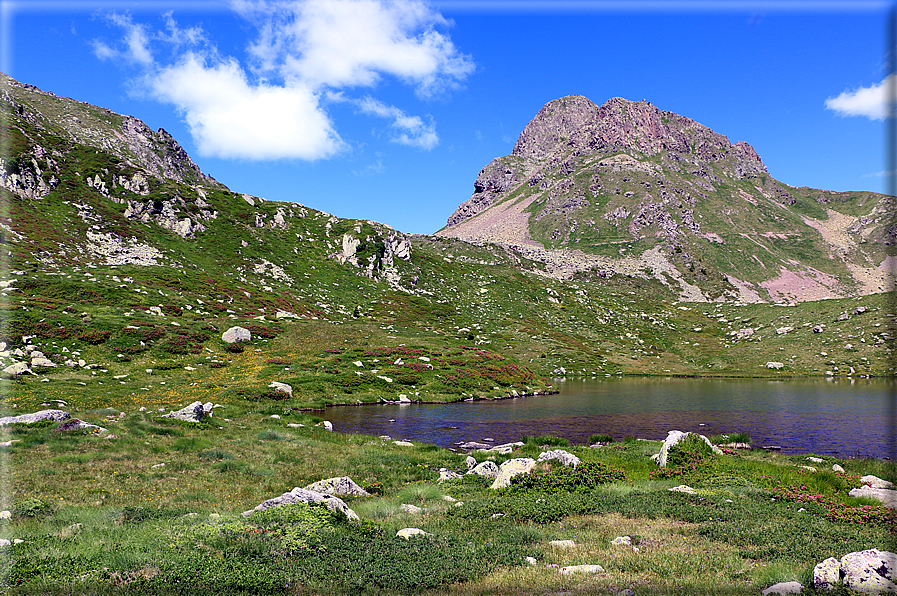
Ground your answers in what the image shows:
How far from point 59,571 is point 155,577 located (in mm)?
2171

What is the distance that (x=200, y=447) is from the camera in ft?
77.6

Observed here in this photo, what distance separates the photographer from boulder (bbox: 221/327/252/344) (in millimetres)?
54294

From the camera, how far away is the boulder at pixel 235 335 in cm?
5429

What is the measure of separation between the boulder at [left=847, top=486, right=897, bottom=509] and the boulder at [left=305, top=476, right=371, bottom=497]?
2019 centimetres

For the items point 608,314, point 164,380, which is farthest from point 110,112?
point 608,314

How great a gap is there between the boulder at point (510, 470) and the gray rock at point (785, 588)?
1146 cm

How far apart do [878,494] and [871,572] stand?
1279 centimetres

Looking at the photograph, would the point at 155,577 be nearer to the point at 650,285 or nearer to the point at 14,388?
the point at 14,388

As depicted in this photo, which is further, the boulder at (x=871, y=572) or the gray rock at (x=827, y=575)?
the gray rock at (x=827, y=575)

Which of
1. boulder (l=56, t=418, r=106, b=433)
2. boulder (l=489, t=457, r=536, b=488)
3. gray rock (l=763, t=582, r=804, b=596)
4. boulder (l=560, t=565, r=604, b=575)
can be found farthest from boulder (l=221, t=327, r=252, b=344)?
gray rock (l=763, t=582, r=804, b=596)

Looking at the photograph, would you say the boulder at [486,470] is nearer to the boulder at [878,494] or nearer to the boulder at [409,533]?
the boulder at [409,533]

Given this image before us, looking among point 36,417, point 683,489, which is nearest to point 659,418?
point 683,489

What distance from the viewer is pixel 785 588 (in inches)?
319

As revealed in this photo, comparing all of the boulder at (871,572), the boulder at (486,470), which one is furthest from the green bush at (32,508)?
the boulder at (871,572)
